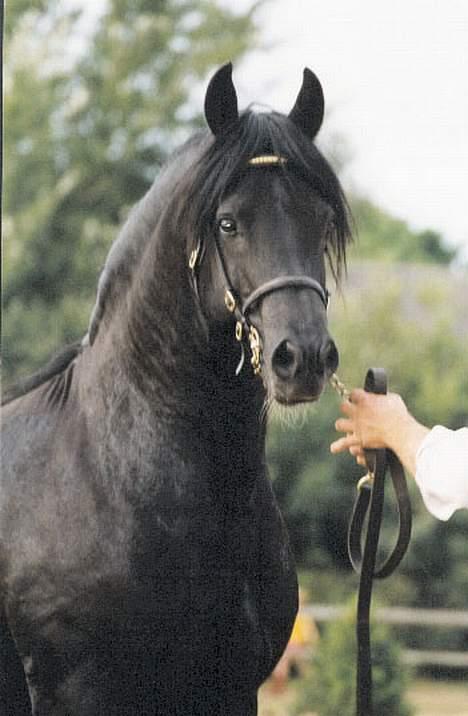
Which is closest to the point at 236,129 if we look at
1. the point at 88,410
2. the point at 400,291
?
the point at 88,410

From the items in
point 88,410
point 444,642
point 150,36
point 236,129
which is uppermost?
point 150,36

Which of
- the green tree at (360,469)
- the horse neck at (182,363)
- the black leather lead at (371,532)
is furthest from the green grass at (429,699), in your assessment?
the horse neck at (182,363)

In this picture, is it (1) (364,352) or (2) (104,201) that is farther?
(1) (364,352)

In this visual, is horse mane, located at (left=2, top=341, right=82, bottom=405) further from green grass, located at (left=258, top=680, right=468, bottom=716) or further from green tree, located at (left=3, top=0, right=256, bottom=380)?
green tree, located at (left=3, top=0, right=256, bottom=380)

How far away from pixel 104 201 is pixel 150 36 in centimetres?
245

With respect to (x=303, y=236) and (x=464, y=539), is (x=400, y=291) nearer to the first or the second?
(x=464, y=539)

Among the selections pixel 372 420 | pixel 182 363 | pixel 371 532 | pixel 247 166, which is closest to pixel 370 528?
→ pixel 371 532

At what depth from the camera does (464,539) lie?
57.1ft

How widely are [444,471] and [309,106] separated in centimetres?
100

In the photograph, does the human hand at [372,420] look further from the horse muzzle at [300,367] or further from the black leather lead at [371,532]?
the horse muzzle at [300,367]

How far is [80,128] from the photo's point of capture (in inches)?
681

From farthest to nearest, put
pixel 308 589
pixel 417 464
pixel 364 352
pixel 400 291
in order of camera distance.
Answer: pixel 400 291 < pixel 364 352 < pixel 308 589 < pixel 417 464

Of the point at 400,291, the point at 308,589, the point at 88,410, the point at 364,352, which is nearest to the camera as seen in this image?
the point at 88,410

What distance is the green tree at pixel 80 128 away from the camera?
16234mm
